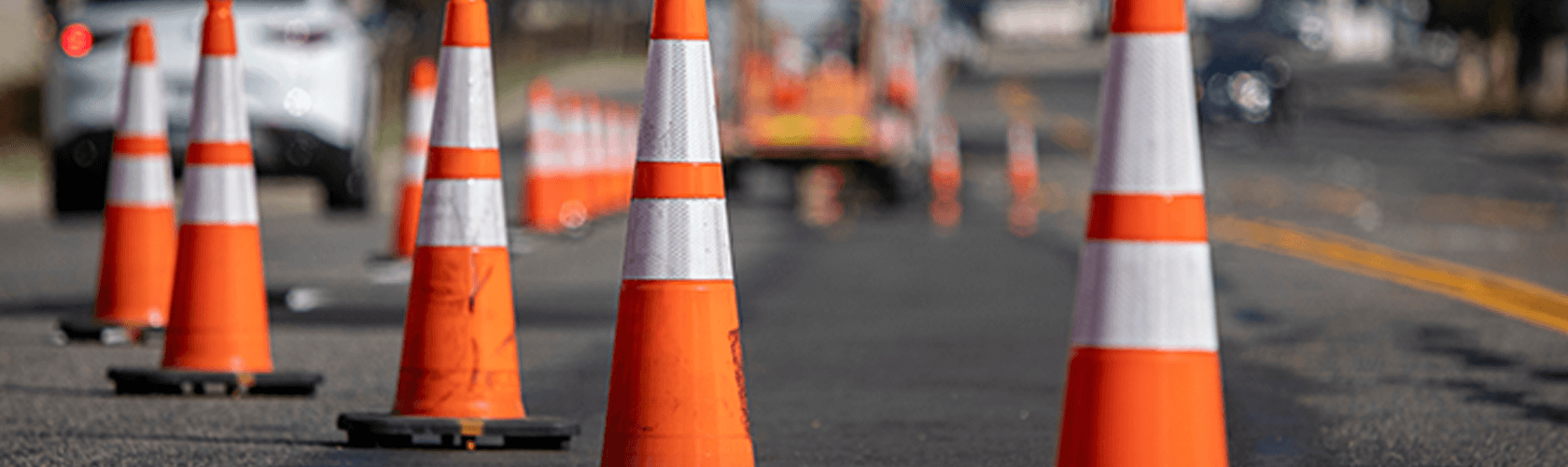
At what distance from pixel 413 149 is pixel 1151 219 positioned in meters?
8.01

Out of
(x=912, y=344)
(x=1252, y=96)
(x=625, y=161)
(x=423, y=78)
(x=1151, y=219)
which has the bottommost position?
(x=912, y=344)

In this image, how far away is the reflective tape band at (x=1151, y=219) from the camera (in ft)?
13.1

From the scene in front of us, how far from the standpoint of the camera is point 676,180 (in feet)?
15.9

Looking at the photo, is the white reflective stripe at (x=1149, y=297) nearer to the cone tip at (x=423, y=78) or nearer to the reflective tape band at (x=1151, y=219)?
the reflective tape band at (x=1151, y=219)

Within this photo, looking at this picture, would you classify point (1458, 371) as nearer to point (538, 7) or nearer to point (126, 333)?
point (126, 333)

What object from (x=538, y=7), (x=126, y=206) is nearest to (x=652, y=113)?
(x=126, y=206)

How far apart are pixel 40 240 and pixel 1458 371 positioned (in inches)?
376

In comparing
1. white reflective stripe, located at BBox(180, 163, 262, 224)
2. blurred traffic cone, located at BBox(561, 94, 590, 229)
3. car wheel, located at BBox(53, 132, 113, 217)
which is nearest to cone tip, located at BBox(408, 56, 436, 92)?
white reflective stripe, located at BBox(180, 163, 262, 224)

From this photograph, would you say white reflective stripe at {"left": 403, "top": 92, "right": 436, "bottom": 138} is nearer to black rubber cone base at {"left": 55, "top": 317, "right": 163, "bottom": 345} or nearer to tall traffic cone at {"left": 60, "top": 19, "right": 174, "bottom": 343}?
tall traffic cone at {"left": 60, "top": 19, "right": 174, "bottom": 343}

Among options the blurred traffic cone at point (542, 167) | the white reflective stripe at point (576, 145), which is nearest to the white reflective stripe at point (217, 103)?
the blurred traffic cone at point (542, 167)

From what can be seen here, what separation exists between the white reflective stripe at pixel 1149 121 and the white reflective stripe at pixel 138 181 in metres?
4.95

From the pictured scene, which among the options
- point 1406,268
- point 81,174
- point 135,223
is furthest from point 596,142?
point 135,223

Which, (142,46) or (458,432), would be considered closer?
(458,432)

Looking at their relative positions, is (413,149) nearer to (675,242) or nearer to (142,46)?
(142,46)
